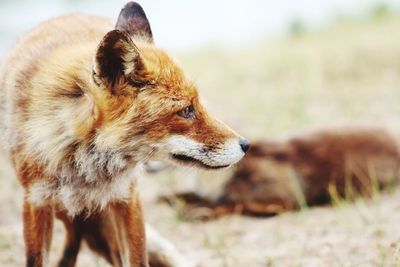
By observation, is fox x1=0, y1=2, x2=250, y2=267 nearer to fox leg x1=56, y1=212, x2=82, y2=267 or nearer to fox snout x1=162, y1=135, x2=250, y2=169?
fox snout x1=162, y1=135, x2=250, y2=169

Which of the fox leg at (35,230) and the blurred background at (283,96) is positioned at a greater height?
the fox leg at (35,230)

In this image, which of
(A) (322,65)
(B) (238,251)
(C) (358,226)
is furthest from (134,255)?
(A) (322,65)

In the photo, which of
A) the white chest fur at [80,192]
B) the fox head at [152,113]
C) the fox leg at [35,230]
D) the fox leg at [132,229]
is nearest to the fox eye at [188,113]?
the fox head at [152,113]

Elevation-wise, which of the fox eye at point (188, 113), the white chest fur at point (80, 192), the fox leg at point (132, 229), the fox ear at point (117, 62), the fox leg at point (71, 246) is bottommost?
the fox leg at point (71, 246)

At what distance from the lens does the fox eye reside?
409cm

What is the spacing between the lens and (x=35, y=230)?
4410 mm

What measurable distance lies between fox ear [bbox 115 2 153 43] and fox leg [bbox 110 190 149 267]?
120 centimetres

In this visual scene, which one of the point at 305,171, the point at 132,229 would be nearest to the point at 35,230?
the point at 132,229

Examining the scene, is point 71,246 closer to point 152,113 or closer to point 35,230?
point 35,230

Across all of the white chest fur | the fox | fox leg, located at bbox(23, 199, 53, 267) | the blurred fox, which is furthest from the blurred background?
fox leg, located at bbox(23, 199, 53, 267)

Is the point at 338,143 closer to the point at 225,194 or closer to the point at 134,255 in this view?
the point at 225,194

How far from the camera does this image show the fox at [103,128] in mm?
3959

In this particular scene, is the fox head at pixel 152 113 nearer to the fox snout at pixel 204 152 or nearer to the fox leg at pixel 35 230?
the fox snout at pixel 204 152

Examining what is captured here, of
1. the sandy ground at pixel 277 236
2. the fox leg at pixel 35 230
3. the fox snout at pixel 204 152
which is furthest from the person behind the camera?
the sandy ground at pixel 277 236
